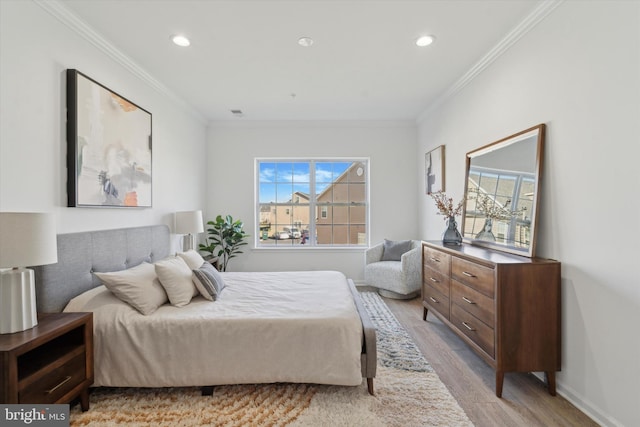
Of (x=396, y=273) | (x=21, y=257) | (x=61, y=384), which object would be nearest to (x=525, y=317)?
(x=396, y=273)

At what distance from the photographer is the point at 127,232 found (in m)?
2.72

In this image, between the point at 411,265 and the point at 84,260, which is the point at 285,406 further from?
the point at 411,265

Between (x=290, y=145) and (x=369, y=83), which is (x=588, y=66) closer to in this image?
(x=369, y=83)

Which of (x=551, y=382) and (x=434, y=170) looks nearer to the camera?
(x=551, y=382)

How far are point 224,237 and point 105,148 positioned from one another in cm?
223

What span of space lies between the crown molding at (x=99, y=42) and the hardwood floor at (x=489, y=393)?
12.2 feet

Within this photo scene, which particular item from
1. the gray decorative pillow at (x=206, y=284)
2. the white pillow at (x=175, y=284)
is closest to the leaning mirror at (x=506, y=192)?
the gray decorative pillow at (x=206, y=284)

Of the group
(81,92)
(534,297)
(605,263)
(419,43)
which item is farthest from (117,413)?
(419,43)

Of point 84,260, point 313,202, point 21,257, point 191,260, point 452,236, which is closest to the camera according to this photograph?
point 21,257

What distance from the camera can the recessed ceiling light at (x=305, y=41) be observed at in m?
2.53

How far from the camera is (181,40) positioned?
2545 millimetres

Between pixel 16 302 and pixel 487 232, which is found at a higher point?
pixel 487 232

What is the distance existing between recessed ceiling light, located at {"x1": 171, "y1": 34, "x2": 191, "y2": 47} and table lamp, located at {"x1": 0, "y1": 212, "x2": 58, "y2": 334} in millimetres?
1734

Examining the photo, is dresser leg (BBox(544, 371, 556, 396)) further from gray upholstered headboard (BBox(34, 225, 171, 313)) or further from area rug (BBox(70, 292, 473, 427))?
gray upholstered headboard (BBox(34, 225, 171, 313))
